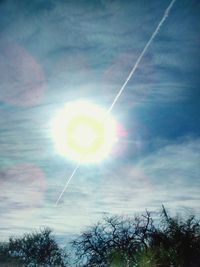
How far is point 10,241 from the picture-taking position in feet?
240

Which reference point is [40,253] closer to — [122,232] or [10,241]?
Answer: [10,241]

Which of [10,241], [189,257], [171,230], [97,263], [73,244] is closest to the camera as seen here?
[189,257]

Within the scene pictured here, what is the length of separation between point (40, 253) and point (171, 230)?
1728 inches

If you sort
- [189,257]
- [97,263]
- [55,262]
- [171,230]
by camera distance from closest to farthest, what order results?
1. [189,257]
2. [171,230]
3. [97,263]
4. [55,262]

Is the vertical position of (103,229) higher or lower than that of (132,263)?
higher

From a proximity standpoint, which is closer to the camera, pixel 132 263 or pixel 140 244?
pixel 132 263

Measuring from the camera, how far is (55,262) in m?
67.0

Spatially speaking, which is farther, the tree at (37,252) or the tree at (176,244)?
the tree at (37,252)

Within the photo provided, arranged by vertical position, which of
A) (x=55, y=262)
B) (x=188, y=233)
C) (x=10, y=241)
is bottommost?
(x=188, y=233)

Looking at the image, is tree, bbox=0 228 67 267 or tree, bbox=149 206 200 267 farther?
tree, bbox=0 228 67 267

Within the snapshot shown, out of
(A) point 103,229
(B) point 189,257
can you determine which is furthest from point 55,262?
(B) point 189,257

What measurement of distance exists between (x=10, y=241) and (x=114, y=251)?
47253 millimetres

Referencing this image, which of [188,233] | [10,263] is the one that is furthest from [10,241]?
[188,233]

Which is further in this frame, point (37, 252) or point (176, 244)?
point (37, 252)
